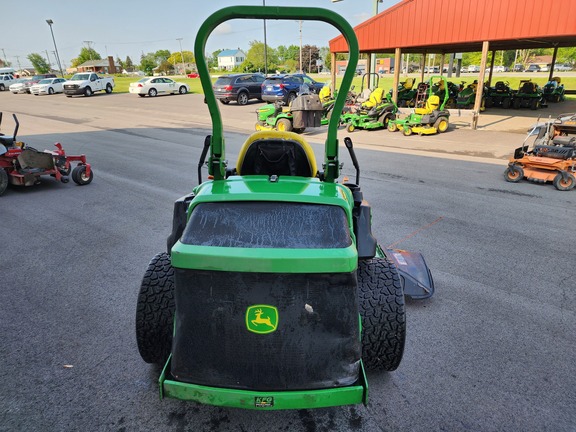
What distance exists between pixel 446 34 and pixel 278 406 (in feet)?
53.8

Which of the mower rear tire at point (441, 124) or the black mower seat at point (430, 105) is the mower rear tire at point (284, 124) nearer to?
the black mower seat at point (430, 105)

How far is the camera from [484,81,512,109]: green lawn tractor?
2141cm

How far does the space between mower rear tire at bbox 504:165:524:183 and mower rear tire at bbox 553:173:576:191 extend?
24.2 inches

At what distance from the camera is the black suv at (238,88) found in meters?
24.0

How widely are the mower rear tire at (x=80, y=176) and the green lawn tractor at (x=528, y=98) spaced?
70.1ft

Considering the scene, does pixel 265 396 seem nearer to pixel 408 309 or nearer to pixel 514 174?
pixel 408 309

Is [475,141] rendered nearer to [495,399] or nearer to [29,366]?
[495,399]

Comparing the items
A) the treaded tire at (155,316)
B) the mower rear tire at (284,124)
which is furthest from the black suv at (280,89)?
the treaded tire at (155,316)

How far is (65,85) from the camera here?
1201 inches

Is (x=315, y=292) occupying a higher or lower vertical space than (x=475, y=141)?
higher

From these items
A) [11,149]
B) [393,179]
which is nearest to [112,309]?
[11,149]

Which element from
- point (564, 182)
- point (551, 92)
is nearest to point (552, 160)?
point (564, 182)

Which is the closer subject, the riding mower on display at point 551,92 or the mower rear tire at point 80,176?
the mower rear tire at point 80,176

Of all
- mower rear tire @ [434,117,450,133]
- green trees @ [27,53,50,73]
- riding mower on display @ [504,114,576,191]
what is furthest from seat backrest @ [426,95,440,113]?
green trees @ [27,53,50,73]
